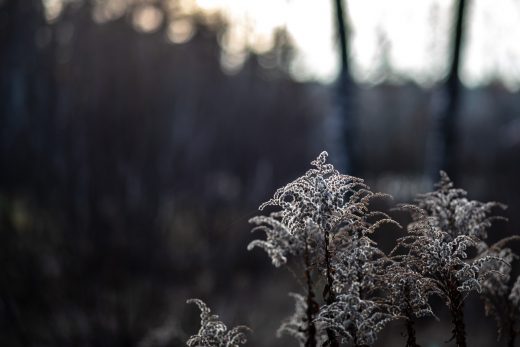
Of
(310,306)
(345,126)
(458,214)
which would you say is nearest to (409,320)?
(310,306)

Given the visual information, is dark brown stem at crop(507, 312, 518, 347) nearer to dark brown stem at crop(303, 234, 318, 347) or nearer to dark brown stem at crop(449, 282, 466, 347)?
dark brown stem at crop(449, 282, 466, 347)


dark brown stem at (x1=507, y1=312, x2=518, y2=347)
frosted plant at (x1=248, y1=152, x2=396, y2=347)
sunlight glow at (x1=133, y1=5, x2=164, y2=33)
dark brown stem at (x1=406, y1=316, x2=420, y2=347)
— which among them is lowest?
dark brown stem at (x1=406, y1=316, x2=420, y2=347)

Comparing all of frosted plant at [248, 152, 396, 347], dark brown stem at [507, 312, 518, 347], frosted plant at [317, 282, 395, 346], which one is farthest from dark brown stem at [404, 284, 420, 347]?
dark brown stem at [507, 312, 518, 347]

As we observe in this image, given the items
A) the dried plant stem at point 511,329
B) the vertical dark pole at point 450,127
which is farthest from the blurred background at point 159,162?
the dried plant stem at point 511,329

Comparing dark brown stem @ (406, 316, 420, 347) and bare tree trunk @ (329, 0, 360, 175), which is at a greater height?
bare tree trunk @ (329, 0, 360, 175)

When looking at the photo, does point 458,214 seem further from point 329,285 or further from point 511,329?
point 329,285

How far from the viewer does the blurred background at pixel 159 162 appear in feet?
22.1

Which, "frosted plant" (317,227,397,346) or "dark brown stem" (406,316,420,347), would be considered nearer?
"frosted plant" (317,227,397,346)

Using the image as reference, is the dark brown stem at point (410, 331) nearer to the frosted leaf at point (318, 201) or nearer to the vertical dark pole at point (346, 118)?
the frosted leaf at point (318, 201)

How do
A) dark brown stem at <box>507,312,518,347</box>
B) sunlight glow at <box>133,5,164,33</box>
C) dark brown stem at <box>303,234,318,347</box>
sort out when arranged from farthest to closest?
sunlight glow at <box>133,5,164,33</box>, dark brown stem at <box>507,312,518,347</box>, dark brown stem at <box>303,234,318,347</box>

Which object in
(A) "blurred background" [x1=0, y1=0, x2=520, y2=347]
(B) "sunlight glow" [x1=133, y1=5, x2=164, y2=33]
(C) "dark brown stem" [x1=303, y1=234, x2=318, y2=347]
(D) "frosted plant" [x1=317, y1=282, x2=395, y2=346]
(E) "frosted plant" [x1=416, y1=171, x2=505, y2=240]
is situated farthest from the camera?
(B) "sunlight glow" [x1=133, y1=5, x2=164, y2=33]

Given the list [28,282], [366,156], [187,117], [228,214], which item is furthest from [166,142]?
[366,156]

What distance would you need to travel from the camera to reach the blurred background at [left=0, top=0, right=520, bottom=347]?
674 cm

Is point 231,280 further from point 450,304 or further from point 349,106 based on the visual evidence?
point 450,304
